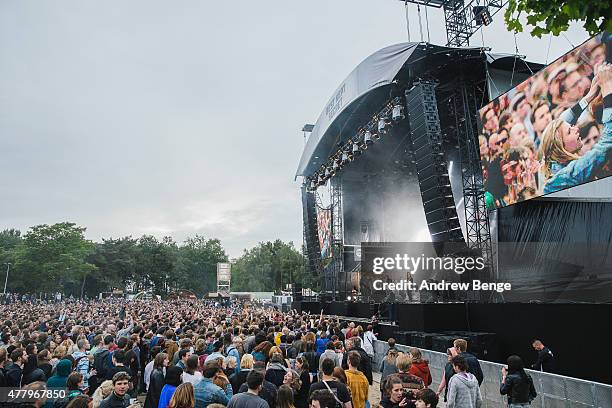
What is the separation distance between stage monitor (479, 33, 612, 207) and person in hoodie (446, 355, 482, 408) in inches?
307

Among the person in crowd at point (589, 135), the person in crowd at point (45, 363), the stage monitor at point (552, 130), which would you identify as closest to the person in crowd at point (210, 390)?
the person in crowd at point (45, 363)

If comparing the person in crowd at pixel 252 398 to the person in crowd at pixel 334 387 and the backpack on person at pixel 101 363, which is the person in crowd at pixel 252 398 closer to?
the person in crowd at pixel 334 387

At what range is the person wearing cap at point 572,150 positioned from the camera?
32.2 ft

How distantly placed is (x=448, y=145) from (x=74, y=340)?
1683cm

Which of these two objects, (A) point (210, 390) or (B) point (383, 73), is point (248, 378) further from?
(B) point (383, 73)

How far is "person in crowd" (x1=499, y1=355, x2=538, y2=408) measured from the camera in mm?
4859

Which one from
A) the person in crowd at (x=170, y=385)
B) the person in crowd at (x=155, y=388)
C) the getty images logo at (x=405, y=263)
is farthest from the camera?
the getty images logo at (x=405, y=263)

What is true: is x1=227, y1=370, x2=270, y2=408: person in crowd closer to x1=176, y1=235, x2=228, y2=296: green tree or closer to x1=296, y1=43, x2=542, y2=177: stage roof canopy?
x1=296, y1=43, x2=542, y2=177: stage roof canopy

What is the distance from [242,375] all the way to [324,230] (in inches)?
871

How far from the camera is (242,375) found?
4.72 metres

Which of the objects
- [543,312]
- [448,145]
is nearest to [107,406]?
[543,312]

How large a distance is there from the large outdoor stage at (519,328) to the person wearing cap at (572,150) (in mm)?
3624

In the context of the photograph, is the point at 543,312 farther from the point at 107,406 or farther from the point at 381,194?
the point at 381,194

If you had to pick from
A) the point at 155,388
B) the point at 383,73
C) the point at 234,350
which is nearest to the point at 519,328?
the point at 234,350
